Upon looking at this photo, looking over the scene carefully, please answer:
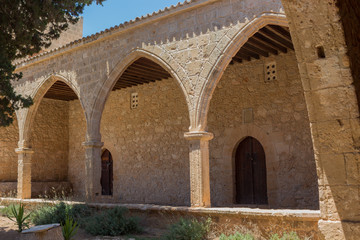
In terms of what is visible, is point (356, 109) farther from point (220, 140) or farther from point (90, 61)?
point (90, 61)

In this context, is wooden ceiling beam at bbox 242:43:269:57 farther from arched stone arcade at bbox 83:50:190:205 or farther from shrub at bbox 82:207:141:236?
shrub at bbox 82:207:141:236

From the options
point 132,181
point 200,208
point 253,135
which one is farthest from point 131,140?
point 200,208

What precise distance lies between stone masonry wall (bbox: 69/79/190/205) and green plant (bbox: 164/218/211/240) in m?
3.15

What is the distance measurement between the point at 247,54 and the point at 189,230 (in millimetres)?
4081

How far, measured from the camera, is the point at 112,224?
260 inches

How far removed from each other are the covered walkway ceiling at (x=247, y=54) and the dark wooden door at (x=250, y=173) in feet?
6.45

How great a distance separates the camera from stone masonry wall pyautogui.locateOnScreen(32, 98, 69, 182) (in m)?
12.2

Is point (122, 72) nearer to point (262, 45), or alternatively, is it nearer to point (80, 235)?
point (262, 45)

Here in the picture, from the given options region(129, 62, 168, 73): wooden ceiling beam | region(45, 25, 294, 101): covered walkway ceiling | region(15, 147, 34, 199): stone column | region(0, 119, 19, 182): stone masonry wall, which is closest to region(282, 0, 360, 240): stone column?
region(45, 25, 294, 101): covered walkway ceiling

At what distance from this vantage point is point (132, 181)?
411 inches

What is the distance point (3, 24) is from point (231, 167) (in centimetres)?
545

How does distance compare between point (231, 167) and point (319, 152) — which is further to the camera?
point (231, 167)

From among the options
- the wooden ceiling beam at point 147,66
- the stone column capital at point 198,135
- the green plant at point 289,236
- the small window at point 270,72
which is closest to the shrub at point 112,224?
the stone column capital at point 198,135

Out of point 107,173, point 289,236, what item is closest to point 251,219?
point 289,236
